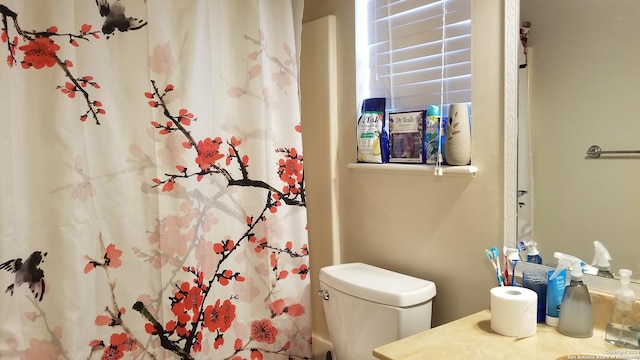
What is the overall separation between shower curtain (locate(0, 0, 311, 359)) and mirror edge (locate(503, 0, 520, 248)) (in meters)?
0.76

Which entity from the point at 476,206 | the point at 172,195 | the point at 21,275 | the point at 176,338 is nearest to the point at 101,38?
the point at 172,195

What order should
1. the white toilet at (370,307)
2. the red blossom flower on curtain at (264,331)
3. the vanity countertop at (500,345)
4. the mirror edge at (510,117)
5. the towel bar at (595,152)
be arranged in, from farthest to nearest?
the red blossom flower on curtain at (264,331)
the white toilet at (370,307)
the mirror edge at (510,117)
the towel bar at (595,152)
the vanity countertop at (500,345)

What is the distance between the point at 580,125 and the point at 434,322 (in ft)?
2.61

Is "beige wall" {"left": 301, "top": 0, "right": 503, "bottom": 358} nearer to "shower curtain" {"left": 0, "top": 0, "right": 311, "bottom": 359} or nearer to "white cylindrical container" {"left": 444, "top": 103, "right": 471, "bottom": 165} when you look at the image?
"white cylindrical container" {"left": 444, "top": 103, "right": 471, "bottom": 165}

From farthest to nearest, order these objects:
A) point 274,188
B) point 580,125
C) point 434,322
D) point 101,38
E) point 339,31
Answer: point 339,31, point 274,188, point 434,322, point 101,38, point 580,125

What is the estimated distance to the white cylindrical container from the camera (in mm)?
1484

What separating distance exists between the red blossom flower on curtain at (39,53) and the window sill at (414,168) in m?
1.04

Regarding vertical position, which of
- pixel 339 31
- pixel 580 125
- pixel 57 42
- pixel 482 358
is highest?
pixel 339 31

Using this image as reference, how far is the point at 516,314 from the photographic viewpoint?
1205 millimetres

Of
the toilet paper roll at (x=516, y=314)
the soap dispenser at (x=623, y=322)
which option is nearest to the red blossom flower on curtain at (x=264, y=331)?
the toilet paper roll at (x=516, y=314)

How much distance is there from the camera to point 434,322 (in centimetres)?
165

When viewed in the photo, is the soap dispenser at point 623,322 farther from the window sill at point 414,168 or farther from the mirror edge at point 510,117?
the window sill at point 414,168

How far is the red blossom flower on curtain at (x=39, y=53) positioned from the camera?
1293mm

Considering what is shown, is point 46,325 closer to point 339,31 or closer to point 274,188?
point 274,188
